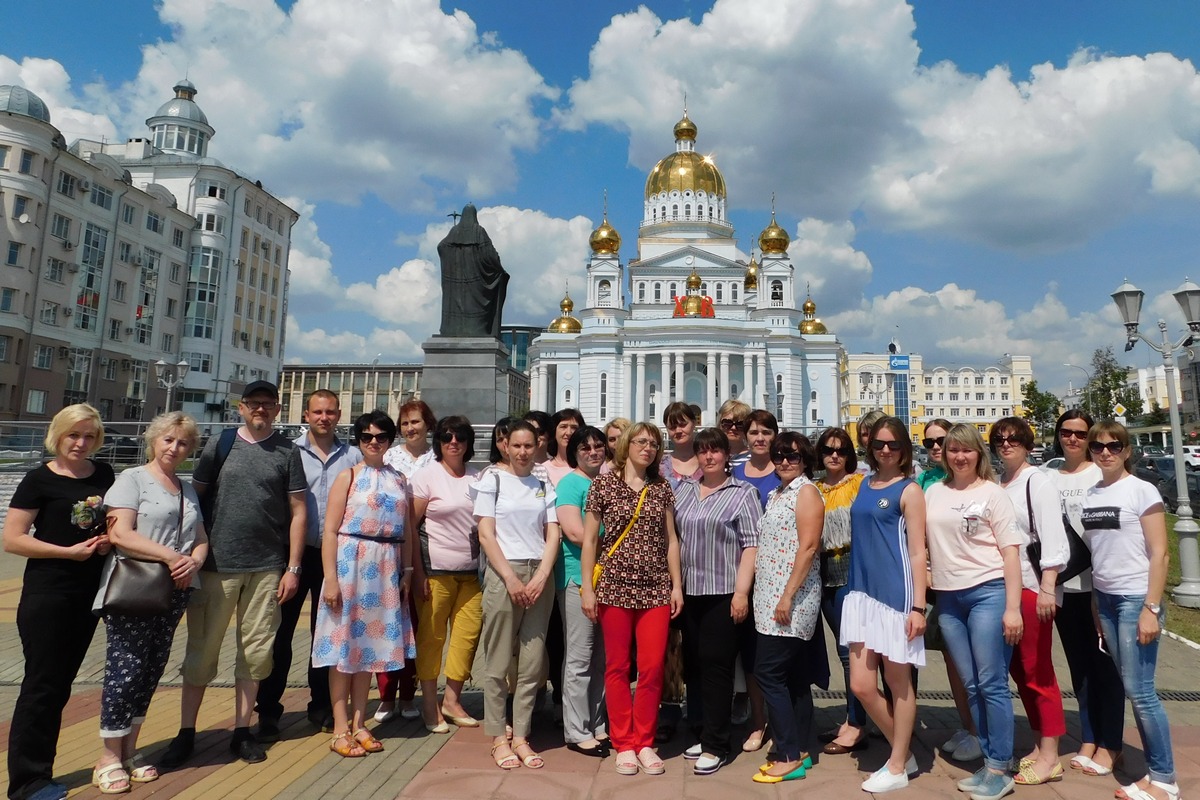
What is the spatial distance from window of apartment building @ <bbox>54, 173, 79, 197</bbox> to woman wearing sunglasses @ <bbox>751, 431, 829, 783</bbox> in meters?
44.1

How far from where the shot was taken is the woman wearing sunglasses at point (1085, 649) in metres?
4.20

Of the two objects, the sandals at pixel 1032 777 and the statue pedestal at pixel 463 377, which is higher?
the statue pedestal at pixel 463 377

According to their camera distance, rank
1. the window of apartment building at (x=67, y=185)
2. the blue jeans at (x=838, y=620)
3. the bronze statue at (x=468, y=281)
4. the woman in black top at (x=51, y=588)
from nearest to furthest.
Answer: the woman in black top at (x=51, y=588)
the blue jeans at (x=838, y=620)
the bronze statue at (x=468, y=281)
the window of apartment building at (x=67, y=185)

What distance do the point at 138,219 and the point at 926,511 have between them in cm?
4819

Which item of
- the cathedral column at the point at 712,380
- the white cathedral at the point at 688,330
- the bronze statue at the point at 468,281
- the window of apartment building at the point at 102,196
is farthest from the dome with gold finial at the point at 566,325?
the bronze statue at the point at 468,281

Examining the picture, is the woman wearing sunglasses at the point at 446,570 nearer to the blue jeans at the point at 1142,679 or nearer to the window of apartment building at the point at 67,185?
the blue jeans at the point at 1142,679

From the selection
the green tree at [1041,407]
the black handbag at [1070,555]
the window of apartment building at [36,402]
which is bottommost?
the black handbag at [1070,555]

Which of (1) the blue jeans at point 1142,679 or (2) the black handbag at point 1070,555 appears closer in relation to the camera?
(1) the blue jeans at point 1142,679

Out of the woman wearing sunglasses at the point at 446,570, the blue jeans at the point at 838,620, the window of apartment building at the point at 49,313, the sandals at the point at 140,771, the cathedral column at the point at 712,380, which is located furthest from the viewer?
the cathedral column at the point at 712,380

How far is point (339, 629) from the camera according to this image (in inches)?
173

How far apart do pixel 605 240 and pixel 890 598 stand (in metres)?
61.1

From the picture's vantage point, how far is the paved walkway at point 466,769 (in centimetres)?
390

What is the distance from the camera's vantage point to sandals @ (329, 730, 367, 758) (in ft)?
14.3

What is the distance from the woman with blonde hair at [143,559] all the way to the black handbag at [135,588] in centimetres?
3
